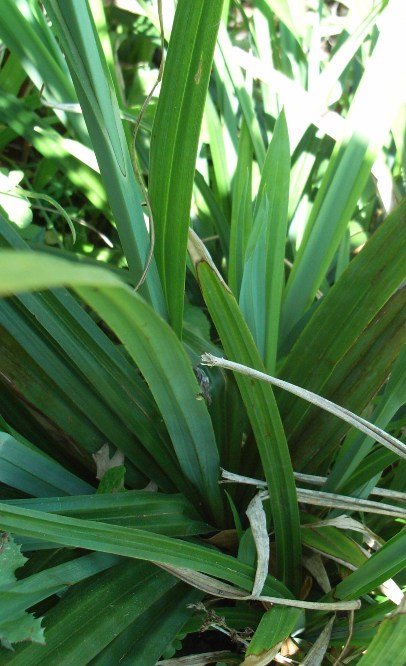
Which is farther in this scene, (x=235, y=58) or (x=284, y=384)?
(x=235, y=58)

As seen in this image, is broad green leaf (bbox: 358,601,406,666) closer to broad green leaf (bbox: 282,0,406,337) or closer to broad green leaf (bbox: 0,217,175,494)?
broad green leaf (bbox: 0,217,175,494)

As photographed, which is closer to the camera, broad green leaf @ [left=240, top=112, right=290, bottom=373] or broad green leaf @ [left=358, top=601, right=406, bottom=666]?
broad green leaf @ [left=358, top=601, right=406, bottom=666]

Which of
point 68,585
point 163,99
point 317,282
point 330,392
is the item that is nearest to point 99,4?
point 163,99

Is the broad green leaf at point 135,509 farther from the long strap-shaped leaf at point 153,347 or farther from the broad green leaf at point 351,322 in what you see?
the broad green leaf at point 351,322

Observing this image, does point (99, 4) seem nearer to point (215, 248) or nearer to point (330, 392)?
point (215, 248)

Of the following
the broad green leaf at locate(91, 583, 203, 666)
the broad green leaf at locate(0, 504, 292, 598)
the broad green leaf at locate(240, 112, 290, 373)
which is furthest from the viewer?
the broad green leaf at locate(240, 112, 290, 373)

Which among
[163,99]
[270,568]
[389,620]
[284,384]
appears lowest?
[270,568]

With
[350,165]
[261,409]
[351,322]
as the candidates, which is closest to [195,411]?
[261,409]

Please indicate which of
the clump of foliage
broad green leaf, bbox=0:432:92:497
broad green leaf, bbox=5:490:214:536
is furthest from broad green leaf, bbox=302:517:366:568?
broad green leaf, bbox=0:432:92:497
